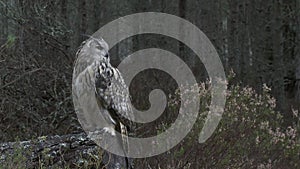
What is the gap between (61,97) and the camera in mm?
7746

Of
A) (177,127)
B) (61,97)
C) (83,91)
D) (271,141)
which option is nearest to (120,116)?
(83,91)

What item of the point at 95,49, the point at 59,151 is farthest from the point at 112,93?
the point at 59,151

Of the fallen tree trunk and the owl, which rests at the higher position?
the owl

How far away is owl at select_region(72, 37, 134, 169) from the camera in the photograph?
446 cm

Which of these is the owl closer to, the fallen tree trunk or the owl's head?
A: the owl's head

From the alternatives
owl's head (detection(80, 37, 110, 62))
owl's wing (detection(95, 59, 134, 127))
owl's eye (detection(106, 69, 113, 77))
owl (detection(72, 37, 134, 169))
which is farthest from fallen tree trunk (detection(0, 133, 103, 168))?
owl's head (detection(80, 37, 110, 62))

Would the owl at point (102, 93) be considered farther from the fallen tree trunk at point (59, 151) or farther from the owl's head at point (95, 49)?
the fallen tree trunk at point (59, 151)

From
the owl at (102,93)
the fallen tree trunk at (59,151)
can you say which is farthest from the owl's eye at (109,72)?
the fallen tree trunk at (59,151)

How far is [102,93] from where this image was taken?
459 centimetres

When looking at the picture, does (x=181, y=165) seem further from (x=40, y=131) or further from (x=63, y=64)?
(x=63, y=64)

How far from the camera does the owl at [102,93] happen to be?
446 cm

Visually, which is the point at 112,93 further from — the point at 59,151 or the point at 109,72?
the point at 59,151

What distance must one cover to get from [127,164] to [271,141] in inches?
104

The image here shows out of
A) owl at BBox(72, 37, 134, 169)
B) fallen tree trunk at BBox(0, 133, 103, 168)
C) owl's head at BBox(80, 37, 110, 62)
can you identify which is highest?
owl's head at BBox(80, 37, 110, 62)
